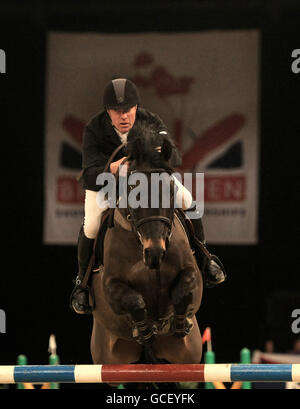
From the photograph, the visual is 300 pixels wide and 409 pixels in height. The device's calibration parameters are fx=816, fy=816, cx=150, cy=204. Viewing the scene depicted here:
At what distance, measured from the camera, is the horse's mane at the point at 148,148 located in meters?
4.39

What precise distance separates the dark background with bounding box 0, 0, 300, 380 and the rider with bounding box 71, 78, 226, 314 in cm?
423

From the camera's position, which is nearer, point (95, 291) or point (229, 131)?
point (95, 291)

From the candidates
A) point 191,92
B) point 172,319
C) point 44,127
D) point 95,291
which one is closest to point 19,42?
point 44,127

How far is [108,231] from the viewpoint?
4801mm

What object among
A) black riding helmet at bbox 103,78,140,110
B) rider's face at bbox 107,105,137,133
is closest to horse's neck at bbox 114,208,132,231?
rider's face at bbox 107,105,137,133

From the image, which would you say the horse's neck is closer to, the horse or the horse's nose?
the horse

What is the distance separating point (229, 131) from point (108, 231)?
459cm

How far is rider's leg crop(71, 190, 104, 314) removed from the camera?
5.04 m
